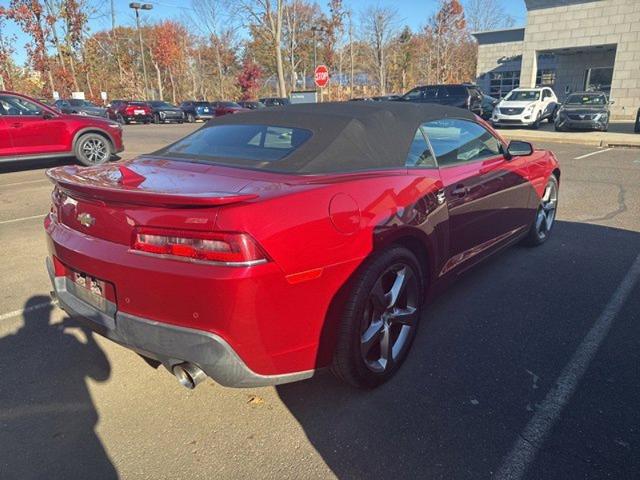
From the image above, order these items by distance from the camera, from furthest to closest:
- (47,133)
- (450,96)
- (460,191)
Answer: (450,96)
(47,133)
(460,191)

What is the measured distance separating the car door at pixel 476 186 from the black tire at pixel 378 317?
565 mm

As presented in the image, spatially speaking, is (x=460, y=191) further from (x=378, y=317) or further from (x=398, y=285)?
(x=378, y=317)

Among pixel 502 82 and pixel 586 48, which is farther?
pixel 502 82

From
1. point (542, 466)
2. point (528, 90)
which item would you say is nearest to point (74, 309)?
point (542, 466)

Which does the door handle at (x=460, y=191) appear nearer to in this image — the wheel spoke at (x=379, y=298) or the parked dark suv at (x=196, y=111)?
the wheel spoke at (x=379, y=298)

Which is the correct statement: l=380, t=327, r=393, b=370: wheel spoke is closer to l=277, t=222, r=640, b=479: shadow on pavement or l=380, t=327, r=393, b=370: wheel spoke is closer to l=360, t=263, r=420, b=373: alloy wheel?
l=360, t=263, r=420, b=373: alloy wheel

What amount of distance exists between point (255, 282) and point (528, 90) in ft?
73.3

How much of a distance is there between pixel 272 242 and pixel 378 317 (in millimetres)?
905

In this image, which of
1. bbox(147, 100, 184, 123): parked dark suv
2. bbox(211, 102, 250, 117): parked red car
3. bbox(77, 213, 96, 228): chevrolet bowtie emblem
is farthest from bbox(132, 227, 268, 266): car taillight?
bbox(147, 100, 184, 123): parked dark suv

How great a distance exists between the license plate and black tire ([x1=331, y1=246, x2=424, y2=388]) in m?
1.16

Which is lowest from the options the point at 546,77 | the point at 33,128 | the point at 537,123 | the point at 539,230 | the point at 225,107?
the point at 537,123

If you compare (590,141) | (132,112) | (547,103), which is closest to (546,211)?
(590,141)

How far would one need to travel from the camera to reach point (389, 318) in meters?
2.66

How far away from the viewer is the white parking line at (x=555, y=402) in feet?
6.91
